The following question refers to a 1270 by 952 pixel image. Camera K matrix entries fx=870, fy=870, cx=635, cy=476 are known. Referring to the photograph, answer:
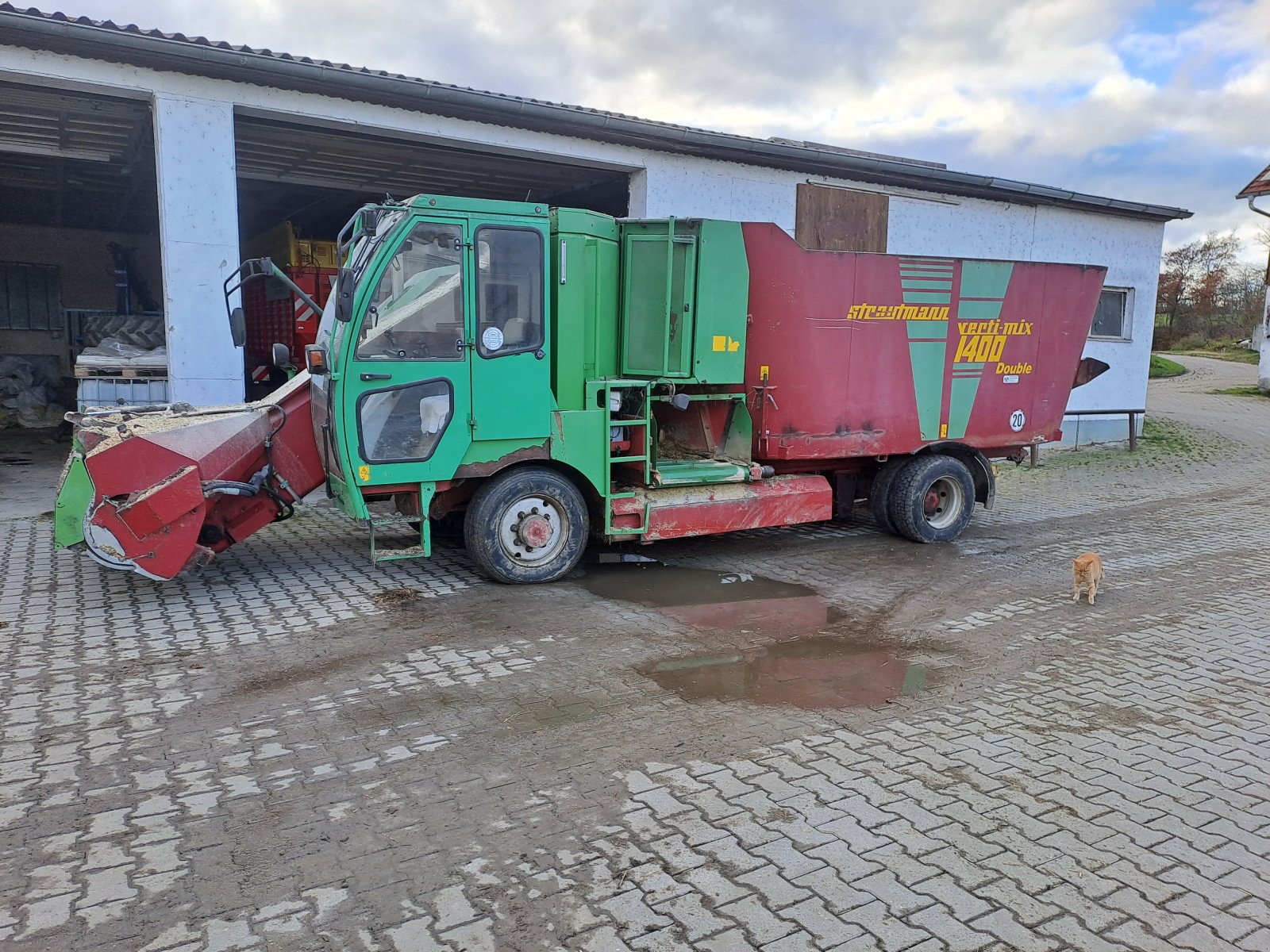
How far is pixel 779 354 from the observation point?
7.39 meters

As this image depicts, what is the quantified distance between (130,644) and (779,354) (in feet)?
17.1

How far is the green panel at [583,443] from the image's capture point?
259 inches

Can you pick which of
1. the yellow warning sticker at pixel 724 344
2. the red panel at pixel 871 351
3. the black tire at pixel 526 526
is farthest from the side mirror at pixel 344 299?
the red panel at pixel 871 351

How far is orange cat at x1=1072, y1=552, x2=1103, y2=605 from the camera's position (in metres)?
6.46

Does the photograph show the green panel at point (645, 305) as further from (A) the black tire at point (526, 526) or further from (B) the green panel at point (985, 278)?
(B) the green panel at point (985, 278)

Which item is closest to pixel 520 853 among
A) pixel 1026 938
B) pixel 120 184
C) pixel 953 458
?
pixel 1026 938

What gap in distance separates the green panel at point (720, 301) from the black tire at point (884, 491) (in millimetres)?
2166

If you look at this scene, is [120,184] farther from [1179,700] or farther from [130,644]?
[1179,700]

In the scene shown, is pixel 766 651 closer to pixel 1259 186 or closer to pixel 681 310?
pixel 681 310

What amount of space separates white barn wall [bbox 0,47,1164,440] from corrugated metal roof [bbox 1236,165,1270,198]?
337 inches

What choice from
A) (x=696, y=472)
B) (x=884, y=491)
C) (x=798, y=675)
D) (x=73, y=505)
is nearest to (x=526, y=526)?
(x=696, y=472)

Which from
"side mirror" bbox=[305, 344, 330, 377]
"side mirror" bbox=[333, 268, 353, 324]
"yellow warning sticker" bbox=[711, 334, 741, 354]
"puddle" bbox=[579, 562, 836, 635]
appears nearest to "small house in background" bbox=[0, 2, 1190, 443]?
"side mirror" bbox=[305, 344, 330, 377]

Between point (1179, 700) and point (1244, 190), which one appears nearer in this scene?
point (1179, 700)

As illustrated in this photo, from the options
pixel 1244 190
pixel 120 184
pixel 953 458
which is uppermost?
pixel 1244 190
